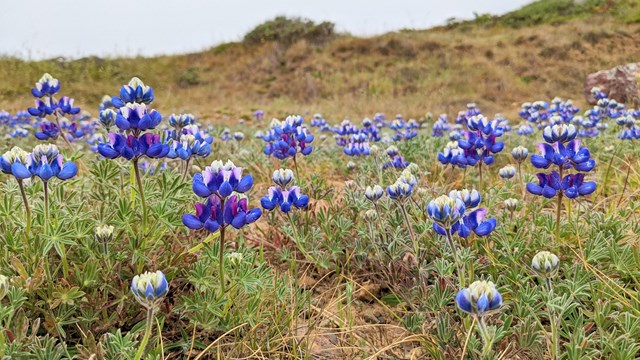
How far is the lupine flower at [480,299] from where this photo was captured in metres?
1.50

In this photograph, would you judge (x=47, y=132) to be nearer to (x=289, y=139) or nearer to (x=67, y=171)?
(x=289, y=139)

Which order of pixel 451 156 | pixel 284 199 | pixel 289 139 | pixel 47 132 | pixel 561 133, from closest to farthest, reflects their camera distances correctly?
1. pixel 561 133
2. pixel 284 199
3. pixel 451 156
4. pixel 289 139
5. pixel 47 132

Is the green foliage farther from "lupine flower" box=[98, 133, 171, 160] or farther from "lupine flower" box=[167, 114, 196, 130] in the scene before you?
"lupine flower" box=[98, 133, 171, 160]

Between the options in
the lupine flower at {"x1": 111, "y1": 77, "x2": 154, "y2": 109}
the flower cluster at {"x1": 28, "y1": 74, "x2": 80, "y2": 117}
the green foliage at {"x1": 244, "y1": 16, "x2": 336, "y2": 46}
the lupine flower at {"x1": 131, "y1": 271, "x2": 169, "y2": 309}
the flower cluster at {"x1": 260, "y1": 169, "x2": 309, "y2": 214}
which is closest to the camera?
the lupine flower at {"x1": 131, "y1": 271, "x2": 169, "y2": 309}

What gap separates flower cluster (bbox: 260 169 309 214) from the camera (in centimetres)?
257

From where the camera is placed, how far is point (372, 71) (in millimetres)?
22031

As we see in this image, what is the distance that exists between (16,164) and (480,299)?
Result: 5.80 ft

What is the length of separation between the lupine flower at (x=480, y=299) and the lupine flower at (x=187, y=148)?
1.52m

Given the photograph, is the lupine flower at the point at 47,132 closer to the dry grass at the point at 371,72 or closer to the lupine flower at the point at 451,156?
the lupine flower at the point at 451,156

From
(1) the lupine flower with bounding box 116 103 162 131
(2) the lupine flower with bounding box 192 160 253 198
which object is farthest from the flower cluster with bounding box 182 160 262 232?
(1) the lupine flower with bounding box 116 103 162 131

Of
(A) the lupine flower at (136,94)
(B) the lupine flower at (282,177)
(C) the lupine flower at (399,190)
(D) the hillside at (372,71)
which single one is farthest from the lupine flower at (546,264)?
(D) the hillside at (372,71)

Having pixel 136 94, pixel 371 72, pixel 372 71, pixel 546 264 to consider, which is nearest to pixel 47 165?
pixel 136 94

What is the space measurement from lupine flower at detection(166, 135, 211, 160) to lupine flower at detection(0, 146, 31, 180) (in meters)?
0.63

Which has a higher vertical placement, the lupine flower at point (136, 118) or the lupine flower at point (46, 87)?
the lupine flower at point (46, 87)
